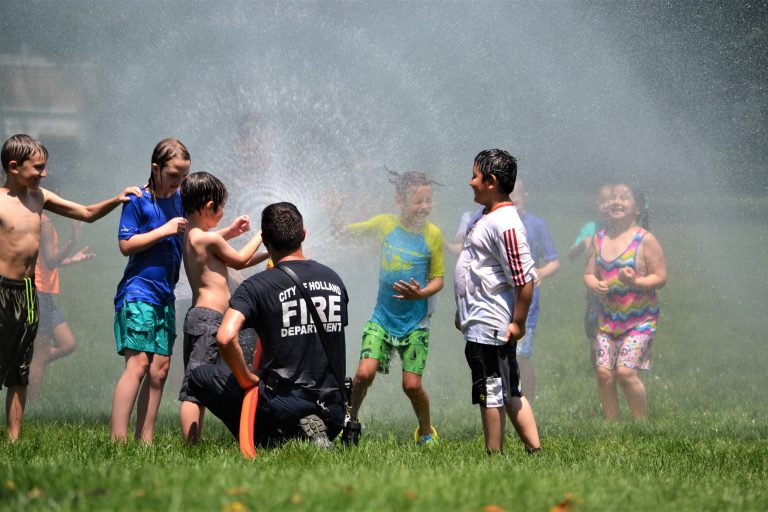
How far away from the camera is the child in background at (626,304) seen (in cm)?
752

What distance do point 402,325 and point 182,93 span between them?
654cm

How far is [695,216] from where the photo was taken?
1816cm

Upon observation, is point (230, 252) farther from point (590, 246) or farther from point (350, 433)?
point (590, 246)

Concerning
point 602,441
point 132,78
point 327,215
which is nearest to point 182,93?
point 132,78

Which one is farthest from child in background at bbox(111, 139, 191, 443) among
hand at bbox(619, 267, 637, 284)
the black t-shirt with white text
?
hand at bbox(619, 267, 637, 284)

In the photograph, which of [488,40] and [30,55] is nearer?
[488,40]

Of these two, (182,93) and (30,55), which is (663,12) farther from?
(30,55)

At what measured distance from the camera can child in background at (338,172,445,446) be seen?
5922 mm

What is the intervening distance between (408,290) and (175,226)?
1.45 meters

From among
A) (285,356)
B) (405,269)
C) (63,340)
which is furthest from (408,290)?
(63,340)

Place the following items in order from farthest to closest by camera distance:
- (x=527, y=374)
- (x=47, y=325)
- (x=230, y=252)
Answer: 1. (x=47, y=325)
2. (x=527, y=374)
3. (x=230, y=252)

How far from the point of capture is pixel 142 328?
17.0 ft

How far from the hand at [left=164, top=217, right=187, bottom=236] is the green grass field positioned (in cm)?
113

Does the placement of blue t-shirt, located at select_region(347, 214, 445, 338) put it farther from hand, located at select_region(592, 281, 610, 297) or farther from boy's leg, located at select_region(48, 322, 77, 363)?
boy's leg, located at select_region(48, 322, 77, 363)
